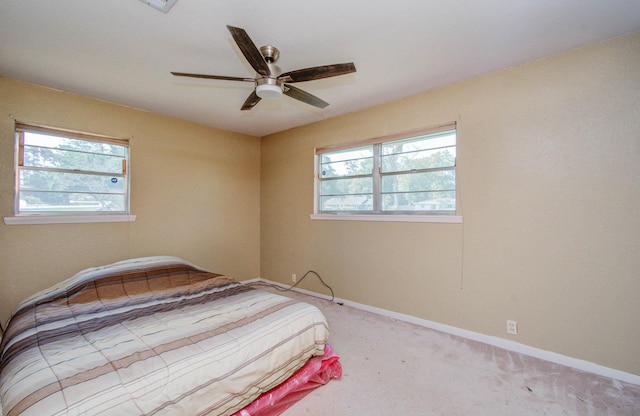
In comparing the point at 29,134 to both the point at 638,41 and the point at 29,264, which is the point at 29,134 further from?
the point at 638,41

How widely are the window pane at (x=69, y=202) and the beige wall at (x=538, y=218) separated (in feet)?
10.1

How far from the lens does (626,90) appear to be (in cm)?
192

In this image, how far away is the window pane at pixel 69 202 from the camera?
2664 mm

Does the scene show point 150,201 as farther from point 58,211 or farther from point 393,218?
point 393,218

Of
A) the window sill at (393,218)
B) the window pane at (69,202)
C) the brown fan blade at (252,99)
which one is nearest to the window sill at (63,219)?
the window pane at (69,202)

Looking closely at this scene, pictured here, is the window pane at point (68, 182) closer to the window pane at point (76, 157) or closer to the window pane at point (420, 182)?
the window pane at point (76, 157)

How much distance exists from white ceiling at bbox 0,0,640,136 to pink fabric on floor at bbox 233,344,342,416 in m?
2.27

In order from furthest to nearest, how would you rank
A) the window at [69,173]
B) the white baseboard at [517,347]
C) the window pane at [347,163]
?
the window pane at [347,163] → the window at [69,173] → the white baseboard at [517,347]

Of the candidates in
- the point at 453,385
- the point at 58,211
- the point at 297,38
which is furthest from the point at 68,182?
the point at 453,385

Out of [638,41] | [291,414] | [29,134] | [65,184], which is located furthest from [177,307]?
[638,41]

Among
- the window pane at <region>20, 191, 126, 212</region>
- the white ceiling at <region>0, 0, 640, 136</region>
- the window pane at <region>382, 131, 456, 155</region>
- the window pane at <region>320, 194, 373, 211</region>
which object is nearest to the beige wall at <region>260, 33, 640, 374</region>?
the window pane at <region>382, 131, 456, 155</region>

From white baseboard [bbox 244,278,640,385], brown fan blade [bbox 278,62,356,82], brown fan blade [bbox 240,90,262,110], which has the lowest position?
white baseboard [bbox 244,278,640,385]

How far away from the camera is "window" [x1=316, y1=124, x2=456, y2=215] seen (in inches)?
109

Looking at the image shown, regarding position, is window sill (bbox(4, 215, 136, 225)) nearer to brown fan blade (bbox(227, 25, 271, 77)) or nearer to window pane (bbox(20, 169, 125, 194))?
window pane (bbox(20, 169, 125, 194))
